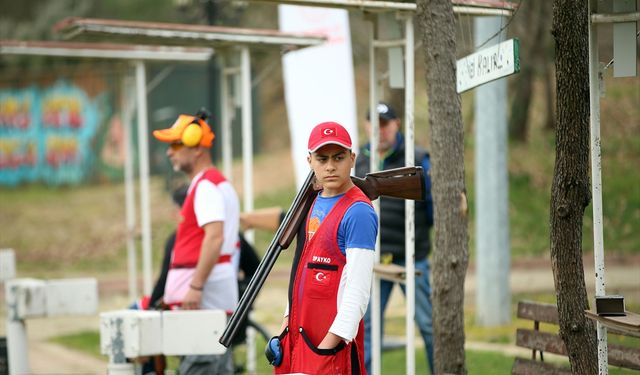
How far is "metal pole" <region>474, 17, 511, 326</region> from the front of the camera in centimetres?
1324

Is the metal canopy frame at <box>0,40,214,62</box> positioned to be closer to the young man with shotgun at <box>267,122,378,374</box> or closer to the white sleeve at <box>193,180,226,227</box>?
the white sleeve at <box>193,180,226,227</box>

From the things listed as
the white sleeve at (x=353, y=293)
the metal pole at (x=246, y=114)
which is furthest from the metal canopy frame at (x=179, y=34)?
the white sleeve at (x=353, y=293)

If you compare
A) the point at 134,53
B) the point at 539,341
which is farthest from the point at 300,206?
the point at 134,53

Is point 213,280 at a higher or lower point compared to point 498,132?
lower

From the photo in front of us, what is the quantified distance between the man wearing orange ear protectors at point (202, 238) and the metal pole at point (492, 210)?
586 cm

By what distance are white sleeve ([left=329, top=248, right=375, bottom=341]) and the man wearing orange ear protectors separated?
2455mm

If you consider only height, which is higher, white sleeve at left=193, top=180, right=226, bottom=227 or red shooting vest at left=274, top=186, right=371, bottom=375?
white sleeve at left=193, top=180, right=226, bottom=227

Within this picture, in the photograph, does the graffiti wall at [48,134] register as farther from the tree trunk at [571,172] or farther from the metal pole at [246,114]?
the tree trunk at [571,172]

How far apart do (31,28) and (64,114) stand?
4.48 meters

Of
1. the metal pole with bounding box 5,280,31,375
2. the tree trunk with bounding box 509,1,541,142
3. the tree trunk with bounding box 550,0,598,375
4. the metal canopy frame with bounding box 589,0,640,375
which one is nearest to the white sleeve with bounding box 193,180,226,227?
the metal pole with bounding box 5,280,31,375

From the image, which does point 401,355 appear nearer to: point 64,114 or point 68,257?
point 68,257

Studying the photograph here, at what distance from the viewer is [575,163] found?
17.7 feet

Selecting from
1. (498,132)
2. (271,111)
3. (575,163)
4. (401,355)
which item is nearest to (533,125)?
(271,111)

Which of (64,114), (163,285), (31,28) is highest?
(31,28)
